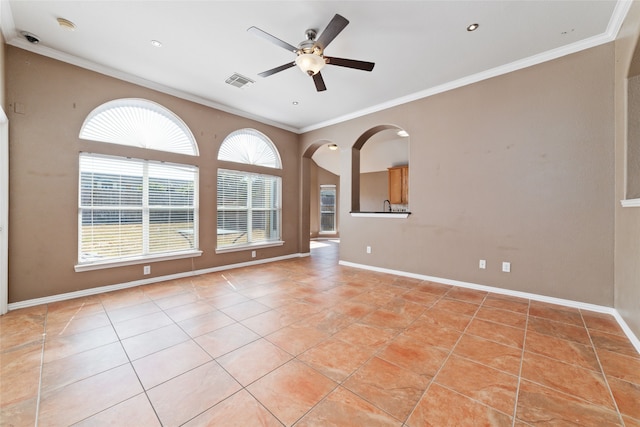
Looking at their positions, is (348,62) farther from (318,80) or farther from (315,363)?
(315,363)

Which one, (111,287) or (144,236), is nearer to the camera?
(111,287)

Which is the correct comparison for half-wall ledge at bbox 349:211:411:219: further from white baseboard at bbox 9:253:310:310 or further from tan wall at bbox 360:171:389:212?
tan wall at bbox 360:171:389:212

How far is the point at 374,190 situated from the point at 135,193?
23.3 feet

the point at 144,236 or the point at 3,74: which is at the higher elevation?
the point at 3,74

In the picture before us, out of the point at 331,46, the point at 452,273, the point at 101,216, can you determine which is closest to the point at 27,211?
the point at 101,216

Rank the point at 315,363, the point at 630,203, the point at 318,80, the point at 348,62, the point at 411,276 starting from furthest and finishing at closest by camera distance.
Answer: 1. the point at 411,276
2. the point at 318,80
3. the point at 348,62
4. the point at 630,203
5. the point at 315,363

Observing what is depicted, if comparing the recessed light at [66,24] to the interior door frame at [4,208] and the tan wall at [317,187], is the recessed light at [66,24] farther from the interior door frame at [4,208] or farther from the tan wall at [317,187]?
the tan wall at [317,187]

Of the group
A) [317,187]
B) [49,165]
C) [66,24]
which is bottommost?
[49,165]

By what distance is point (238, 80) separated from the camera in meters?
3.77

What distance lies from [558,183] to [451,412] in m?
3.07

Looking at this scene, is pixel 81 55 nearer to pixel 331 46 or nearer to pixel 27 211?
pixel 27 211

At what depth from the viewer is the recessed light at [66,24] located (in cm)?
259

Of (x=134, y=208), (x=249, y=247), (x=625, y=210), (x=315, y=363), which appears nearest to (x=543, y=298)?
(x=625, y=210)

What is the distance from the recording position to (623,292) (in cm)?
247
